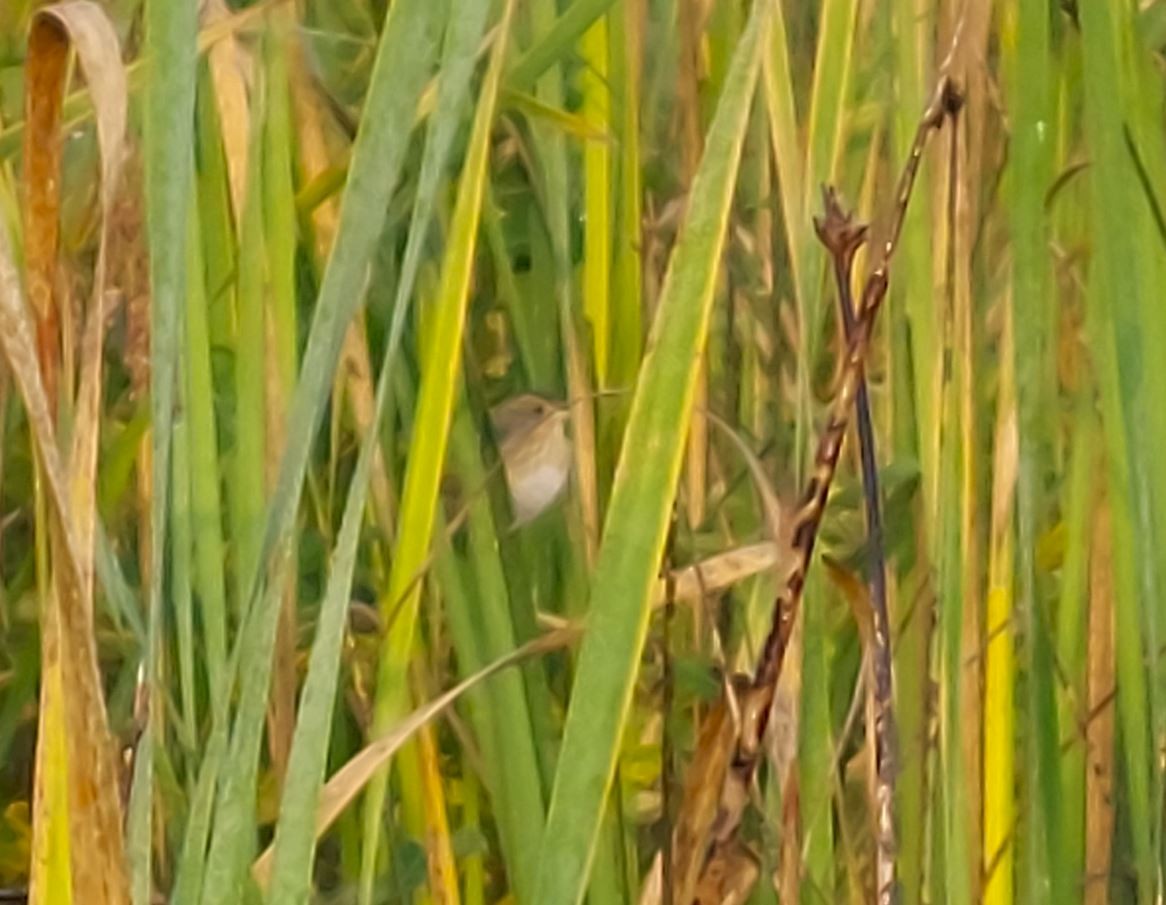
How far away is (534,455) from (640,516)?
141mm

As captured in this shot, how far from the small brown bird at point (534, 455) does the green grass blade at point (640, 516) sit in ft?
0.44

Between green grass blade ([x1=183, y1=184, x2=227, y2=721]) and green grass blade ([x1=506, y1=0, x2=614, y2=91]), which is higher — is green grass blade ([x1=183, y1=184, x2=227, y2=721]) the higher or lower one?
the lower one

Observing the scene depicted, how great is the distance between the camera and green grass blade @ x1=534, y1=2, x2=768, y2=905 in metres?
0.37

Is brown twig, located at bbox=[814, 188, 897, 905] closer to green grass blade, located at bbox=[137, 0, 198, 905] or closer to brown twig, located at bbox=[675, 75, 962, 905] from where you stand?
brown twig, located at bbox=[675, 75, 962, 905]

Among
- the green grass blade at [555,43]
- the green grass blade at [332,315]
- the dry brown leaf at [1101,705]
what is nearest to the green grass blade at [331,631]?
the green grass blade at [332,315]

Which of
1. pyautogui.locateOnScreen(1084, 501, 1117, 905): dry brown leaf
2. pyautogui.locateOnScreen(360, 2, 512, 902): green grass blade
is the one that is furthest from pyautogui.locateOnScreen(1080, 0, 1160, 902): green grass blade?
pyautogui.locateOnScreen(360, 2, 512, 902): green grass blade

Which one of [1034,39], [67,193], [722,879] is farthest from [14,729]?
[1034,39]

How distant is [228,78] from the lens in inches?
20.6

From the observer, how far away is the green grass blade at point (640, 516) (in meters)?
0.37

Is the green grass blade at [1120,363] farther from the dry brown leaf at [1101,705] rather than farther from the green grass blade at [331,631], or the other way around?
the green grass blade at [331,631]

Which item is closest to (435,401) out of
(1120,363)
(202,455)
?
(202,455)

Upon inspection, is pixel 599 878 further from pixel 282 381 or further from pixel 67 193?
pixel 67 193

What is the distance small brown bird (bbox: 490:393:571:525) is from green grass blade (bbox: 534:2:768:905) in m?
0.13

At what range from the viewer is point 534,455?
514 millimetres
